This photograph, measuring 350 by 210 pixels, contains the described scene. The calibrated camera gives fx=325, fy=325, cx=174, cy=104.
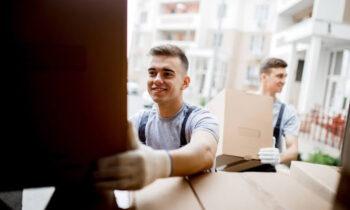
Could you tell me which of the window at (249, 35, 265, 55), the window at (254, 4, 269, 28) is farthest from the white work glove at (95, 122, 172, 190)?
the window at (254, 4, 269, 28)

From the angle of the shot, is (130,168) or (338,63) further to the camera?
(338,63)

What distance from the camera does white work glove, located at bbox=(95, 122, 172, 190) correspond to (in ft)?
2.79

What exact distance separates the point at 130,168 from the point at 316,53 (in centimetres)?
1176

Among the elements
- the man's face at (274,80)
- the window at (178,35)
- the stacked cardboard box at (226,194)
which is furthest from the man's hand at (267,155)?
the window at (178,35)

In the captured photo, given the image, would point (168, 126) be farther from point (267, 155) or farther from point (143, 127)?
point (267, 155)

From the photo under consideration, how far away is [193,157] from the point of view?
1.18 m

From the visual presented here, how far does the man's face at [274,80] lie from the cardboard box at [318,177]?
79.8 inches

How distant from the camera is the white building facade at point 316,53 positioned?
1077 centimetres

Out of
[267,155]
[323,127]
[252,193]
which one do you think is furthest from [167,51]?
[323,127]

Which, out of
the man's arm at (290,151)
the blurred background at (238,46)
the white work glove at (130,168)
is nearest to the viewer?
the white work glove at (130,168)

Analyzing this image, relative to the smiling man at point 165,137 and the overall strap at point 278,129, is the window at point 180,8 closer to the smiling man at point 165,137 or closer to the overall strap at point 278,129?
the overall strap at point 278,129

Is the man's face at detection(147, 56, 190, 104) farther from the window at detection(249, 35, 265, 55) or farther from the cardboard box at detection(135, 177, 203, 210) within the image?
the window at detection(249, 35, 265, 55)

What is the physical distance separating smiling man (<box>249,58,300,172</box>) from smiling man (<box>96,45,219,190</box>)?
737 millimetres

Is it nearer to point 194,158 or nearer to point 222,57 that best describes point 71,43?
point 194,158
